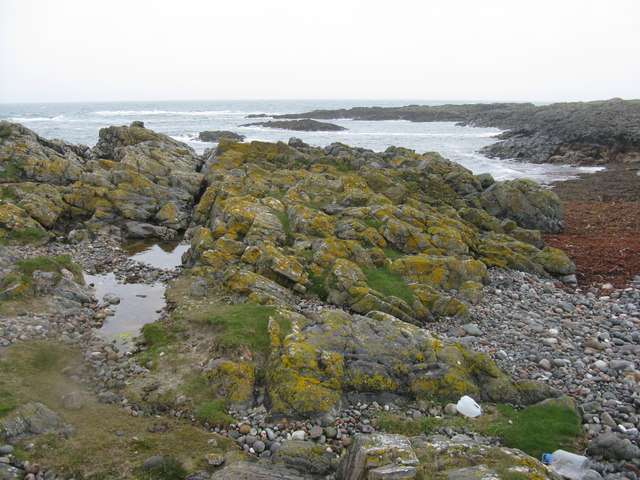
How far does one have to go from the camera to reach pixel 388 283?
1636 centimetres

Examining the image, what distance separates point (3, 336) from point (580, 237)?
99.6 feet

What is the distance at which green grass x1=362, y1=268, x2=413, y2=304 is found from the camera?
1570 centimetres

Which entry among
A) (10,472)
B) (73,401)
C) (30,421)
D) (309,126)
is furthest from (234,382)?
(309,126)

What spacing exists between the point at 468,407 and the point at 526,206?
886 inches

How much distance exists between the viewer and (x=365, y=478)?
6910mm

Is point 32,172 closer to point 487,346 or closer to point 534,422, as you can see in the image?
point 487,346

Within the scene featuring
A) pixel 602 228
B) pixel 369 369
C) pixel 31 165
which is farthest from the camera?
pixel 31 165

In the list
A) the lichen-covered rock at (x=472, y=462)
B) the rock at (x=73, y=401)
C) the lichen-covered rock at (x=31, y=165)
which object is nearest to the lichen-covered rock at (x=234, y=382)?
the rock at (x=73, y=401)

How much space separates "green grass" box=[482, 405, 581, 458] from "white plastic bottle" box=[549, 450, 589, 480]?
1.12ft

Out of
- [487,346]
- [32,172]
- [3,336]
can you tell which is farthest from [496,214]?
[32,172]

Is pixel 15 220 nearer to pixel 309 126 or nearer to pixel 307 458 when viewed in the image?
pixel 307 458

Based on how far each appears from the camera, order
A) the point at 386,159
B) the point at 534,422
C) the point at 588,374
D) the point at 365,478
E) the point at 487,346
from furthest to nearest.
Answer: the point at 386,159 → the point at 487,346 → the point at 588,374 → the point at 534,422 → the point at 365,478

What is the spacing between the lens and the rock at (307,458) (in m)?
8.02

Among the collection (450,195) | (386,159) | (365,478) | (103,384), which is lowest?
(103,384)
